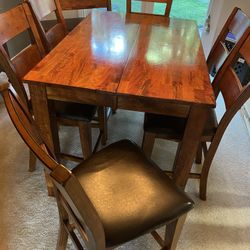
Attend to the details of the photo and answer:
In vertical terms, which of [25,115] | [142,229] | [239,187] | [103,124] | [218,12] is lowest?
[239,187]

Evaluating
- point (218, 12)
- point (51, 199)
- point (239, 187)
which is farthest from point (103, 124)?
point (218, 12)

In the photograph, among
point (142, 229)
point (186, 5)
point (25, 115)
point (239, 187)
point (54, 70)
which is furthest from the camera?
point (186, 5)

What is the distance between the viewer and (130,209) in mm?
892

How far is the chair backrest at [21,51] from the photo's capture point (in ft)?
3.84

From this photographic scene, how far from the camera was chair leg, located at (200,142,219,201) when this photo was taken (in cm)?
131

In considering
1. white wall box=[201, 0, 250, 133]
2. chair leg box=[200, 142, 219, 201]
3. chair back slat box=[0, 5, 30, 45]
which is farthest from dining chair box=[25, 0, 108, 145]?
white wall box=[201, 0, 250, 133]

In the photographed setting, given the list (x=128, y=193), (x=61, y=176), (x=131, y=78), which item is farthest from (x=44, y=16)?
(x=61, y=176)

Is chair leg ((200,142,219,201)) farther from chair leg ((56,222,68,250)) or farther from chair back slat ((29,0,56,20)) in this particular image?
chair back slat ((29,0,56,20))

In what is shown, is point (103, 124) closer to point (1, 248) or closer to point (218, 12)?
point (1, 248)

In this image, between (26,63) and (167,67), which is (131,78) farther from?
(26,63)

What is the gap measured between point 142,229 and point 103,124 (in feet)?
3.19

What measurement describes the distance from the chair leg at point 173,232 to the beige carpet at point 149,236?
21 cm

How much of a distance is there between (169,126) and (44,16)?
3.69 ft

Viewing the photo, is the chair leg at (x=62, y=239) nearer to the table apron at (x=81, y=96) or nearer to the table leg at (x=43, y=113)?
the table leg at (x=43, y=113)
